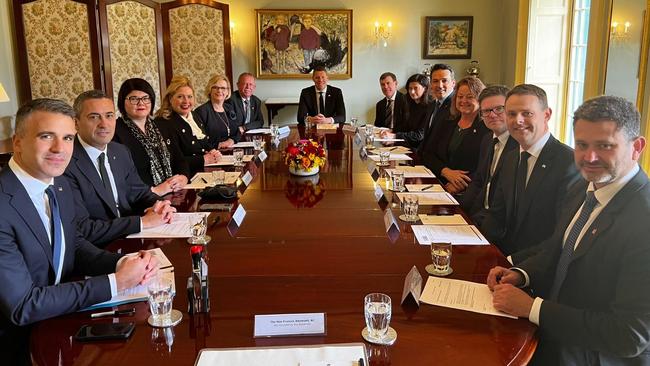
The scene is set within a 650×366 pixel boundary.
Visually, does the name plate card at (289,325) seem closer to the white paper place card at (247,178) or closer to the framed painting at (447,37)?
the white paper place card at (247,178)

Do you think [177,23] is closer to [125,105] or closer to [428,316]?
[125,105]

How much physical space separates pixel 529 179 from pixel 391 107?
12.8ft

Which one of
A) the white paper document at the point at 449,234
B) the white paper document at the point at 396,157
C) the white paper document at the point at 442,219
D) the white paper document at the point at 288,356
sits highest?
the white paper document at the point at 396,157

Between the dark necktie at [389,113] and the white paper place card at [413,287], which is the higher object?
the dark necktie at [389,113]

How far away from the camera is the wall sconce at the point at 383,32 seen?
26.0ft

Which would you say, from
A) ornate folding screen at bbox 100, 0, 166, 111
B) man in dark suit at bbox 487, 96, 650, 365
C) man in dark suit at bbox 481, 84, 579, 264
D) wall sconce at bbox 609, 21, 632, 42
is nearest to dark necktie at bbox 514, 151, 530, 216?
man in dark suit at bbox 481, 84, 579, 264

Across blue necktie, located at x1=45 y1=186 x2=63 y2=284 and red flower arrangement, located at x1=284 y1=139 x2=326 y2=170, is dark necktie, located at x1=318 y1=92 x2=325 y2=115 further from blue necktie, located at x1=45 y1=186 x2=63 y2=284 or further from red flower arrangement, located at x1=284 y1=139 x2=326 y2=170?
blue necktie, located at x1=45 y1=186 x2=63 y2=284

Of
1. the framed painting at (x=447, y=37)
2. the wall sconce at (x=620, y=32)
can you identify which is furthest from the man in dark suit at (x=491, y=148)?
the framed painting at (x=447, y=37)

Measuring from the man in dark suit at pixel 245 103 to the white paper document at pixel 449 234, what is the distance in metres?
3.98

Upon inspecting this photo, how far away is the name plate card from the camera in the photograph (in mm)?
1299

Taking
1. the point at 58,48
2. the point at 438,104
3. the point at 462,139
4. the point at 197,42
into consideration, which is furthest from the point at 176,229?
the point at 197,42

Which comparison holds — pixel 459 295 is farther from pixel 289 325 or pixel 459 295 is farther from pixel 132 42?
pixel 132 42

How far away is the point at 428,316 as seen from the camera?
1384mm

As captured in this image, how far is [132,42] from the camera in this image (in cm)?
671
